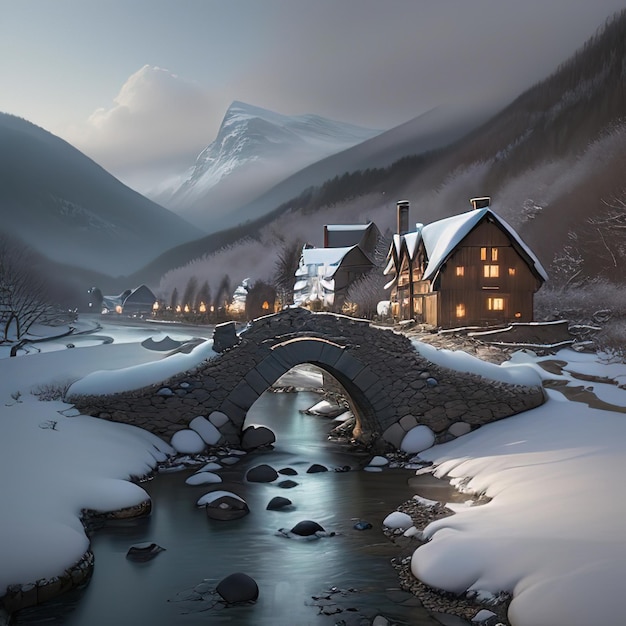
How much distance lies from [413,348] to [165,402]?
23.1ft

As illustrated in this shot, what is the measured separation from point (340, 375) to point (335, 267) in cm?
2682

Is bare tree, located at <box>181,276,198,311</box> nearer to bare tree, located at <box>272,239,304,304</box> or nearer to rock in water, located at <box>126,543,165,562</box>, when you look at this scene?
bare tree, located at <box>272,239,304,304</box>

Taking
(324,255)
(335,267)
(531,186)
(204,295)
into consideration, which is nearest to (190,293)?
(204,295)

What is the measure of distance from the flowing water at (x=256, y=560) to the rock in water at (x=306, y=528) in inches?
10.4

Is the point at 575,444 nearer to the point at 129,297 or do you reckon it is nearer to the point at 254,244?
the point at 254,244

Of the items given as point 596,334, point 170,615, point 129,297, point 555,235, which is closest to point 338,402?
point 596,334

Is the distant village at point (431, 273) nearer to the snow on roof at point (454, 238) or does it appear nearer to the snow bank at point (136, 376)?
the snow on roof at point (454, 238)

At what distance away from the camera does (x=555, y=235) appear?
43625 mm

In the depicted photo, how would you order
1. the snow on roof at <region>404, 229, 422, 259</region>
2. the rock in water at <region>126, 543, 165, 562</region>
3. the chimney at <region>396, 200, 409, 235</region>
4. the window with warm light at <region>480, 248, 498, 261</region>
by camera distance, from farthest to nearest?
1. the chimney at <region>396, 200, 409, 235</region>
2. the snow on roof at <region>404, 229, 422, 259</region>
3. the window with warm light at <region>480, 248, 498, 261</region>
4. the rock in water at <region>126, 543, 165, 562</region>

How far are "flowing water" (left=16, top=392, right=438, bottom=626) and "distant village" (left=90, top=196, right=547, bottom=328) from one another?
1515 centimetres

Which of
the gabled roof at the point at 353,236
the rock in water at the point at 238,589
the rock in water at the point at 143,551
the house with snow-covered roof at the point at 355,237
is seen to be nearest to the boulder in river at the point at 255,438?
the rock in water at the point at 143,551

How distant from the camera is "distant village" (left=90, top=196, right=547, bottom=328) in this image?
93.6 feet

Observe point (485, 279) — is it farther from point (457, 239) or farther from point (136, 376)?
point (136, 376)

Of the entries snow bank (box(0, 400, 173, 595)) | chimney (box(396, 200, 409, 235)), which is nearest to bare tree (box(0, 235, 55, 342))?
snow bank (box(0, 400, 173, 595))
